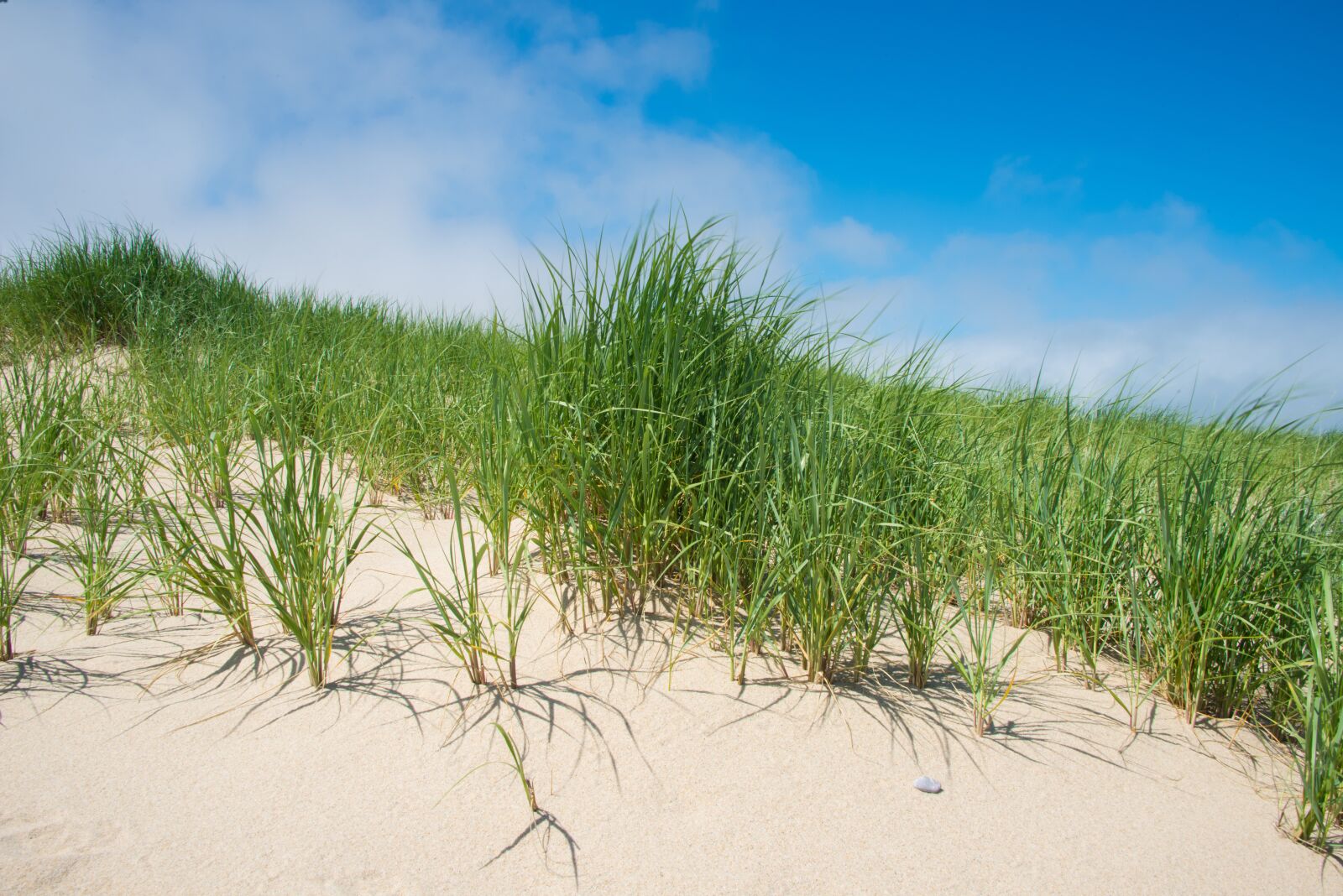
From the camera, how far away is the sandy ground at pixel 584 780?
164 cm

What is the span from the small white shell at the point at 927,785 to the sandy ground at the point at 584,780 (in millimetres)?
32

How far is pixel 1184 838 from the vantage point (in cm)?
188

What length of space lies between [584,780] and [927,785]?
0.88 metres

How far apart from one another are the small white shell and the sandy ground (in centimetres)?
3

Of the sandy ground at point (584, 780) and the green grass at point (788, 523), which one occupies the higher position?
the green grass at point (788, 523)

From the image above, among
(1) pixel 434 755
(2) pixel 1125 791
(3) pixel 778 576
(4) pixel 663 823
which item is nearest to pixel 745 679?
(3) pixel 778 576

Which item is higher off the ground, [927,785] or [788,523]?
[788,523]

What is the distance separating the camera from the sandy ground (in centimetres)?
164

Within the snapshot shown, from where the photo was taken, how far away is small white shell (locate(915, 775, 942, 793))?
1916 mm

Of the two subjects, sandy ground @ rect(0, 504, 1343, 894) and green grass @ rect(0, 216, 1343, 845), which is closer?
sandy ground @ rect(0, 504, 1343, 894)

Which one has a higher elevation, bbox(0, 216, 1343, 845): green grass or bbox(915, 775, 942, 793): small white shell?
bbox(0, 216, 1343, 845): green grass

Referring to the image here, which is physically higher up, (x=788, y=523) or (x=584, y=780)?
(x=788, y=523)

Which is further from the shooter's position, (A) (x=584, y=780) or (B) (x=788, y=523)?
(B) (x=788, y=523)

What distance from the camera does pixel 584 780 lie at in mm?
1846
